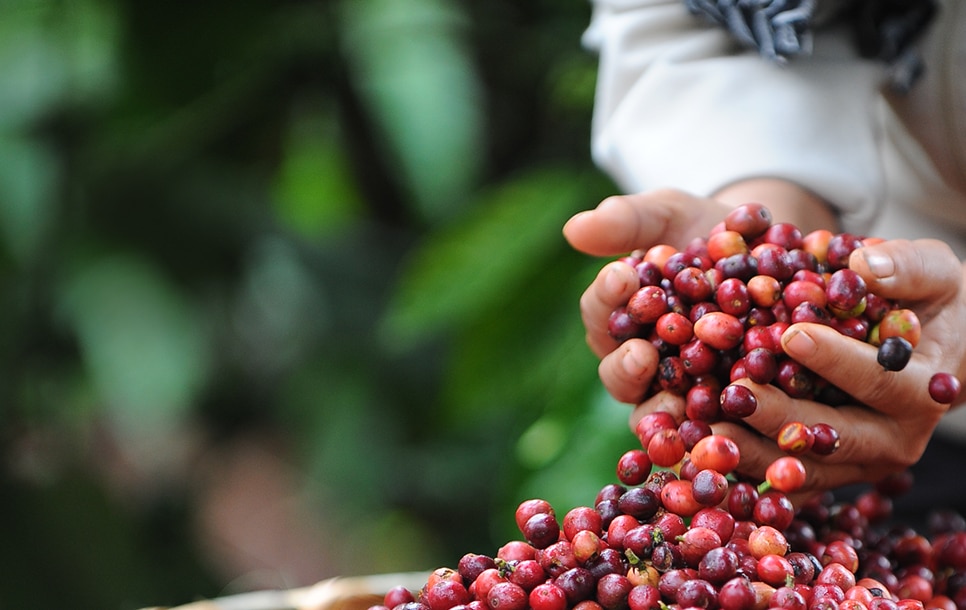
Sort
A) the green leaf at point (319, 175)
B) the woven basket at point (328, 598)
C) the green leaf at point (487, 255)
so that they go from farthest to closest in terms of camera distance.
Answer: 1. the green leaf at point (319, 175)
2. the green leaf at point (487, 255)
3. the woven basket at point (328, 598)

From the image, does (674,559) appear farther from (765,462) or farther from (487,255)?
(487,255)

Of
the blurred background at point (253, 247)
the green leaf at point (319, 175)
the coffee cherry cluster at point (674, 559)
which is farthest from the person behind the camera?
the green leaf at point (319, 175)

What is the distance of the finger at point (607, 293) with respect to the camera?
609mm

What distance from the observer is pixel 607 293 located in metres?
0.62

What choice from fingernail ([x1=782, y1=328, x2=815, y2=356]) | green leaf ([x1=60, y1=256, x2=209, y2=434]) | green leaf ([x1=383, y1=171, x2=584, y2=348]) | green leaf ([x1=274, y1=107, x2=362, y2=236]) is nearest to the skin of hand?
fingernail ([x1=782, y1=328, x2=815, y2=356])

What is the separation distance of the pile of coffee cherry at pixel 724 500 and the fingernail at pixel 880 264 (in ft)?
0.05

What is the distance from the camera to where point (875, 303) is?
0.59 m

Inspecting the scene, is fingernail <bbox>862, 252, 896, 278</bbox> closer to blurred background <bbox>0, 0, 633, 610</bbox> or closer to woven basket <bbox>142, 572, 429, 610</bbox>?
woven basket <bbox>142, 572, 429, 610</bbox>

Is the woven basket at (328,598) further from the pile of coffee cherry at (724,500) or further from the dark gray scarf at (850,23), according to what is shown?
the dark gray scarf at (850,23)

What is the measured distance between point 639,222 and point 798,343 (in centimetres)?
16

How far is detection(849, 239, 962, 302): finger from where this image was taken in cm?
58

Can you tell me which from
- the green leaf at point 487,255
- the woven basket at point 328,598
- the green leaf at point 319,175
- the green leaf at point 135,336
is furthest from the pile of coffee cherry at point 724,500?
the green leaf at point 319,175

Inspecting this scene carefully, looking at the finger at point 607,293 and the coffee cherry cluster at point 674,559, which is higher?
the finger at point 607,293

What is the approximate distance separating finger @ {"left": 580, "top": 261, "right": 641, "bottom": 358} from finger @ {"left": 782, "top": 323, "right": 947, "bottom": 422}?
0.32 ft
